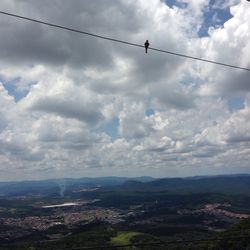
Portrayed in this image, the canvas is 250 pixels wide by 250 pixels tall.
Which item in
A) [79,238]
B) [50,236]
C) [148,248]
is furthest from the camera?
[50,236]

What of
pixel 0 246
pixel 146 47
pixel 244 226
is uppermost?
pixel 146 47

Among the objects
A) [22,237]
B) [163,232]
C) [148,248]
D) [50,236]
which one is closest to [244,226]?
[148,248]

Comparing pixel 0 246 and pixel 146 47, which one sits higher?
pixel 146 47

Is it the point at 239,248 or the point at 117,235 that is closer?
the point at 239,248

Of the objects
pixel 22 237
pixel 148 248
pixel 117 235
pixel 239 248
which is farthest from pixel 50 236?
pixel 239 248

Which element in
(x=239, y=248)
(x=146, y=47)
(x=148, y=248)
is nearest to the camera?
(x=146, y=47)

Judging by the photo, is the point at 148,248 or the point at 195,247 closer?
the point at 195,247

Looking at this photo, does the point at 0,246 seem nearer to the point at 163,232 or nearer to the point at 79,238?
the point at 79,238

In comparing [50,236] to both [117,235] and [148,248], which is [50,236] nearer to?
[117,235]

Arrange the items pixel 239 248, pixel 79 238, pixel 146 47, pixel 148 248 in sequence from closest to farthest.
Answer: pixel 146 47, pixel 239 248, pixel 148 248, pixel 79 238
